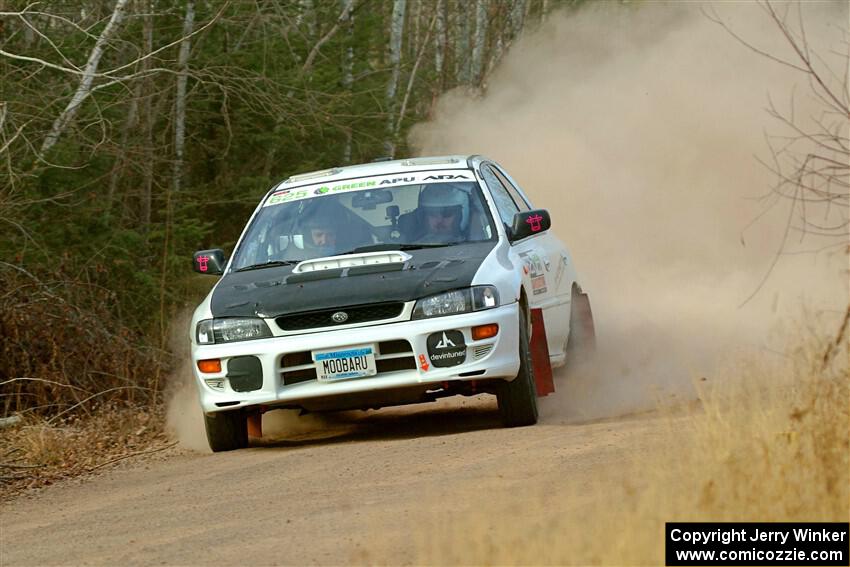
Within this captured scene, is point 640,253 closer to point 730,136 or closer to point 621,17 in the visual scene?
point 730,136

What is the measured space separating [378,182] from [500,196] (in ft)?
3.05

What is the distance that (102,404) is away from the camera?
12172mm

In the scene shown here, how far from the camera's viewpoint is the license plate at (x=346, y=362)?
28.8 feet

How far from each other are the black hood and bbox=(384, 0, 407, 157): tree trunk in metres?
11.7

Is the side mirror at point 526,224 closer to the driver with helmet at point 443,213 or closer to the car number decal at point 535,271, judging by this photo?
the car number decal at point 535,271

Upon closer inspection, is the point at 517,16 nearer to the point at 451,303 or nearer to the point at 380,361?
the point at 451,303

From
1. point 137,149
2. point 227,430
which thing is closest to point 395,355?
point 227,430

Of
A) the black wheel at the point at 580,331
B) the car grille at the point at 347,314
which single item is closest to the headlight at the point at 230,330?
the car grille at the point at 347,314

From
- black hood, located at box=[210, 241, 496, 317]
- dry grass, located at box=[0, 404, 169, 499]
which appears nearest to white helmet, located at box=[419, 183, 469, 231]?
black hood, located at box=[210, 241, 496, 317]

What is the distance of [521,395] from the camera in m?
9.09

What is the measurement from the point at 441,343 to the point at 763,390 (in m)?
1.93

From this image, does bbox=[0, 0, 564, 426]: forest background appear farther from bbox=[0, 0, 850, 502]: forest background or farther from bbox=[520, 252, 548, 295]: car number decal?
bbox=[520, 252, 548, 295]: car number decal

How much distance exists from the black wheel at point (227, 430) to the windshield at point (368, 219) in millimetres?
1096

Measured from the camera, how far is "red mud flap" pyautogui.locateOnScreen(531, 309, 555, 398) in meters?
9.71
